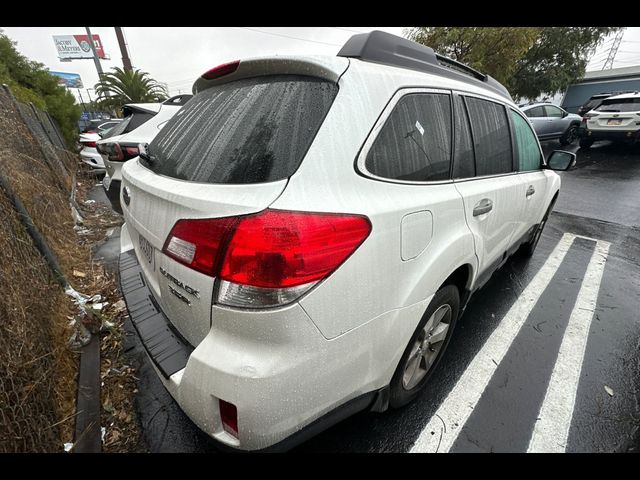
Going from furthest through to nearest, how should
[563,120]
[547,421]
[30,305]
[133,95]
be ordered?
1. [133,95]
2. [563,120]
3. [30,305]
4. [547,421]

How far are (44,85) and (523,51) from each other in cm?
2051

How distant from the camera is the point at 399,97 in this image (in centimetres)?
129

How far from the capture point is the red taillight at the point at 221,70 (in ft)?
4.65

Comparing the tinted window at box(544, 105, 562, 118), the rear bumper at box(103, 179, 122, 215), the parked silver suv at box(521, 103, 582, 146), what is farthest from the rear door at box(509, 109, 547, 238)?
the tinted window at box(544, 105, 562, 118)

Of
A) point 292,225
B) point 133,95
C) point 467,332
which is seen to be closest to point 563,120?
point 467,332

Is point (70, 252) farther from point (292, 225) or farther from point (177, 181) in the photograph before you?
point (292, 225)

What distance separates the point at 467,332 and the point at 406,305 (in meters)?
1.48

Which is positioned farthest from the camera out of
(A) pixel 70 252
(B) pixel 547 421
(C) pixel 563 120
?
(C) pixel 563 120

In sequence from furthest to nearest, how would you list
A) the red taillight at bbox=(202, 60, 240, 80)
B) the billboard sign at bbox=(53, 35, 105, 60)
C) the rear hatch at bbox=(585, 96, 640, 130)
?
the billboard sign at bbox=(53, 35, 105, 60)
the rear hatch at bbox=(585, 96, 640, 130)
the red taillight at bbox=(202, 60, 240, 80)

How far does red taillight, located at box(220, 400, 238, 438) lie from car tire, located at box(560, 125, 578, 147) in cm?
1501

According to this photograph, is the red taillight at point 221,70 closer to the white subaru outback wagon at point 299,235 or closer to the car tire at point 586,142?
the white subaru outback wagon at point 299,235

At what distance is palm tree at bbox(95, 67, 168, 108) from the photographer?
57.5 feet

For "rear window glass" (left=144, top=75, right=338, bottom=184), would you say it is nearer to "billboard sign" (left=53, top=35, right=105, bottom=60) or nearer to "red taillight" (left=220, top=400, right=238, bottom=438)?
"red taillight" (left=220, top=400, right=238, bottom=438)

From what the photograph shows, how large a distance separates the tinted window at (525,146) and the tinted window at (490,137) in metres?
0.25
